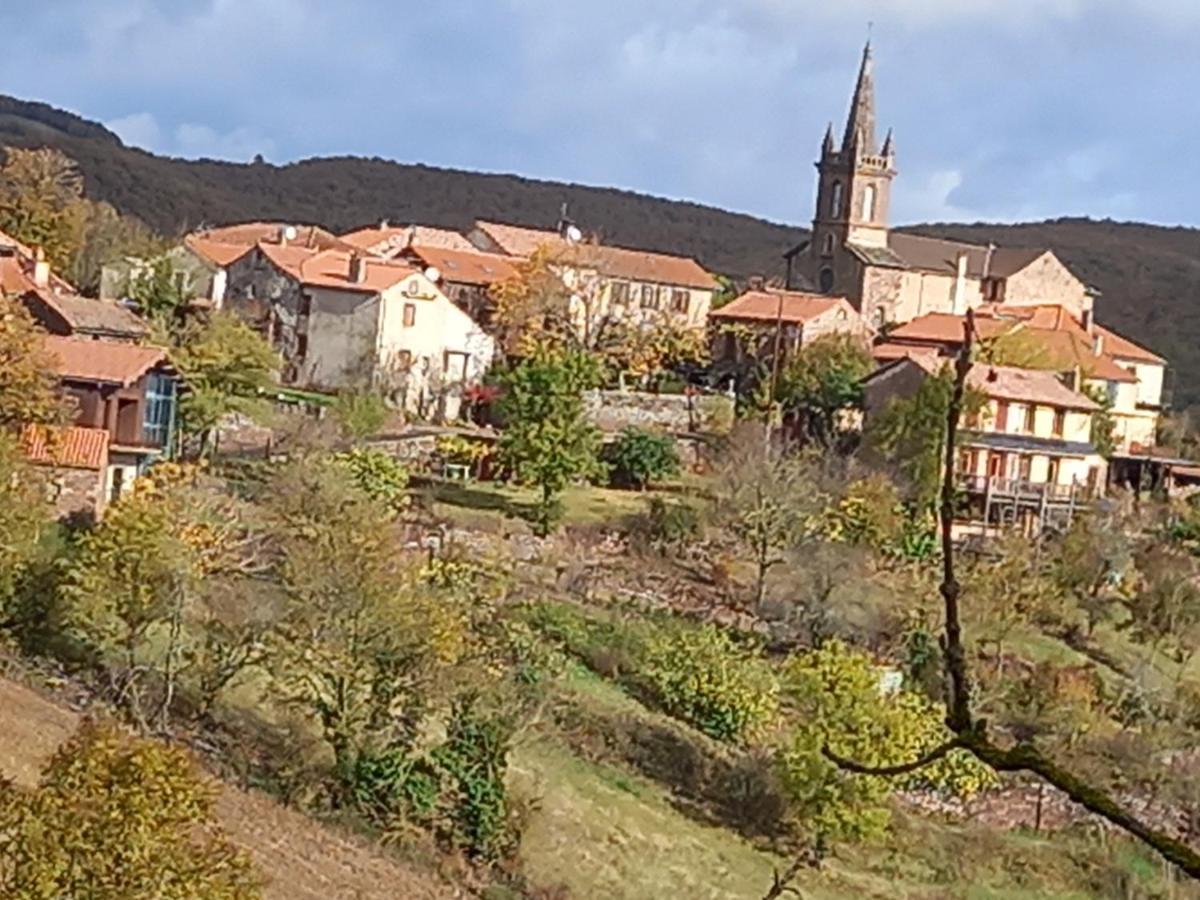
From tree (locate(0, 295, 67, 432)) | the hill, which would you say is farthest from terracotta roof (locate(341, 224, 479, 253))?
the hill

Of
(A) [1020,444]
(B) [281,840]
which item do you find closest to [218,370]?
(B) [281,840]

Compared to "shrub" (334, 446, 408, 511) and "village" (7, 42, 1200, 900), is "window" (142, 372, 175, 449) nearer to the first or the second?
"village" (7, 42, 1200, 900)

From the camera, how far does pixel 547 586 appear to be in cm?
2806

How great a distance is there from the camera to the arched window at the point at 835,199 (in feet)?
181

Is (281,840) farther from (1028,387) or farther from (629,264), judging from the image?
(629,264)

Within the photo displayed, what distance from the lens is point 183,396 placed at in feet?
100

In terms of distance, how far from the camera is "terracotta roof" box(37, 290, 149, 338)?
30188mm

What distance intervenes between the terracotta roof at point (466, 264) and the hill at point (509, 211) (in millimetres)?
42313

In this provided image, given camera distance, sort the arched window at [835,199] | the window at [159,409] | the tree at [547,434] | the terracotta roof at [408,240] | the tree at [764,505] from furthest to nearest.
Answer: the arched window at [835,199] < the terracotta roof at [408,240] < the tree at [547,434] < the tree at [764,505] < the window at [159,409]

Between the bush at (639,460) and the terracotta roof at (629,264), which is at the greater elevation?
the terracotta roof at (629,264)

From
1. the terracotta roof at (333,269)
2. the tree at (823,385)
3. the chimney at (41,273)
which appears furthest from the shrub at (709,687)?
the terracotta roof at (333,269)

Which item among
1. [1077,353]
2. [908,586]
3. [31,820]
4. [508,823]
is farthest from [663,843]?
[1077,353]

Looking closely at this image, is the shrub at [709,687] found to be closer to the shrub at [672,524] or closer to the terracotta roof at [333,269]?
the shrub at [672,524]

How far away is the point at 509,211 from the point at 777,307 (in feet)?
266
